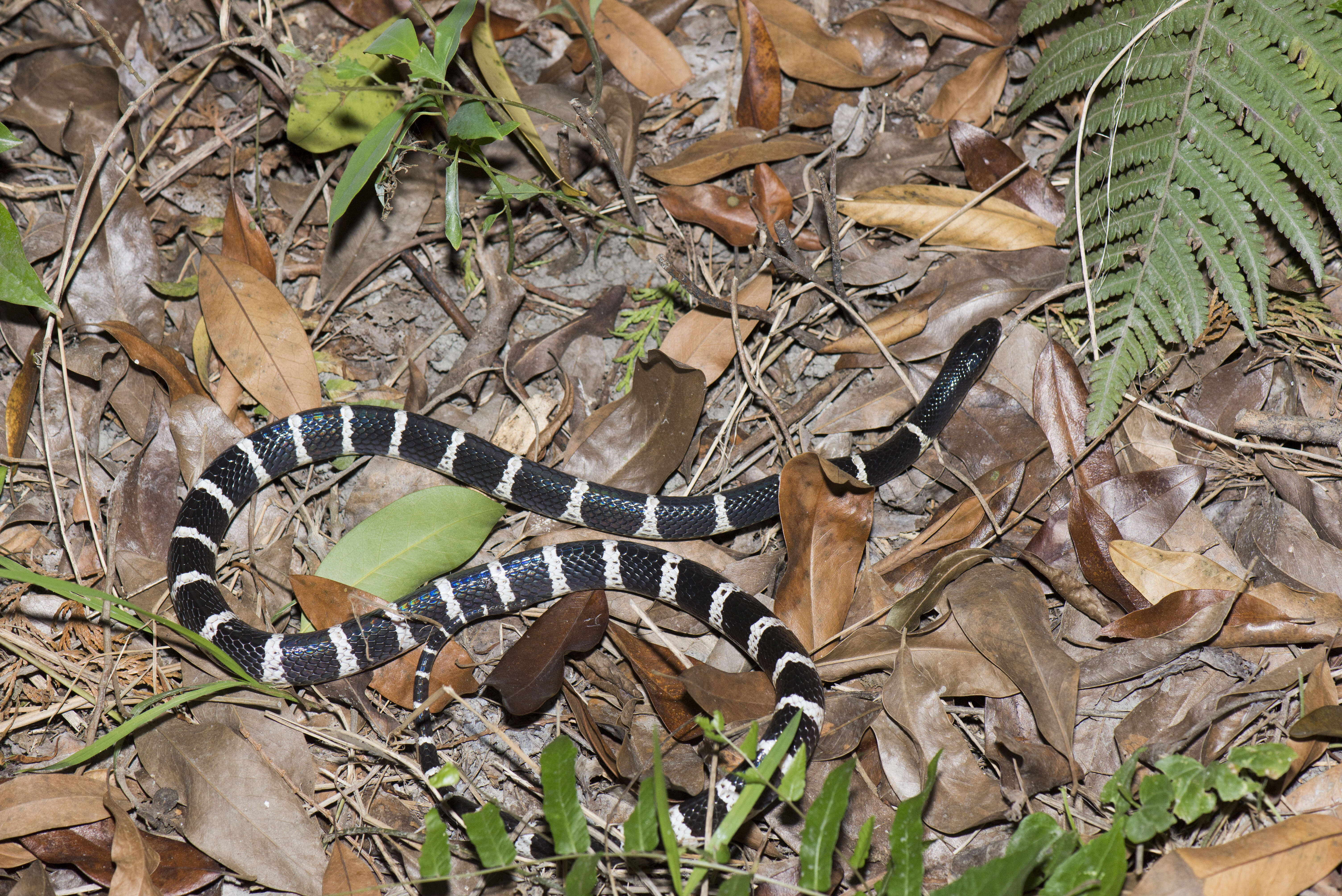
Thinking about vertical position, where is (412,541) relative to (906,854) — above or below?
above

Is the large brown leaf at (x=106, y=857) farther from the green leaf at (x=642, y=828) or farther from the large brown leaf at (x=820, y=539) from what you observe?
the large brown leaf at (x=820, y=539)

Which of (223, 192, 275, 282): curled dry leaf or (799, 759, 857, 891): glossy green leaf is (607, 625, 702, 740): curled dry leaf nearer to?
(799, 759, 857, 891): glossy green leaf

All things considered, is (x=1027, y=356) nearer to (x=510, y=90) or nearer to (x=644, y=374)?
(x=644, y=374)

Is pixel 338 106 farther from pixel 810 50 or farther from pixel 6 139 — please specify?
pixel 810 50

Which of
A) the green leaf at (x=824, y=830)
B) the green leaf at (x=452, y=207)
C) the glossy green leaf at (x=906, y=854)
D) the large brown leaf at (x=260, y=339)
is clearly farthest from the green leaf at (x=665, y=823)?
the large brown leaf at (x=260, y=339)

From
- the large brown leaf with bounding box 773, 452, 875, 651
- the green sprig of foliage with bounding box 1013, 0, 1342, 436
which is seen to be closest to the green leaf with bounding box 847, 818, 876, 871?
the large brown leaf with bounding box 773, 452, 875, 651

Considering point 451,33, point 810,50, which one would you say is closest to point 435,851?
point 451,33
